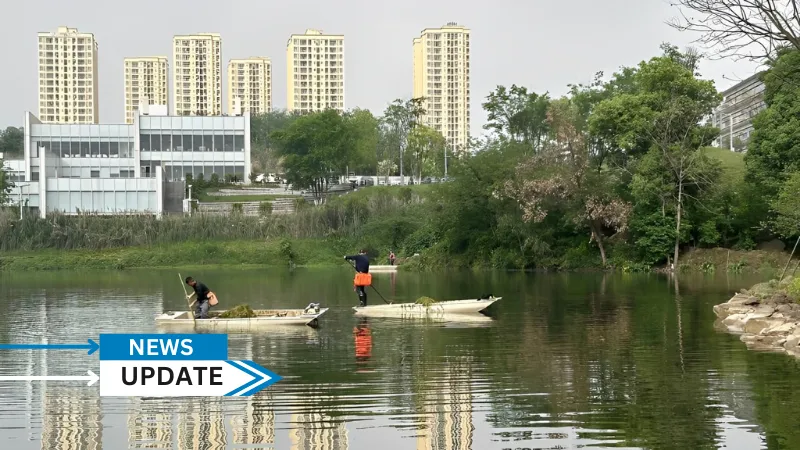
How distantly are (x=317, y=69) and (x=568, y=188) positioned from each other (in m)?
132

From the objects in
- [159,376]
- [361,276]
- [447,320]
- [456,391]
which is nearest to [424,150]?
[361,276]

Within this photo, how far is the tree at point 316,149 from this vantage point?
88.1 m

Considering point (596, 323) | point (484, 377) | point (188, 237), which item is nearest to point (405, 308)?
point (596, 323)

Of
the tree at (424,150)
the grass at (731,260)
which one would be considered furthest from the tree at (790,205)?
the tree at (424,150)

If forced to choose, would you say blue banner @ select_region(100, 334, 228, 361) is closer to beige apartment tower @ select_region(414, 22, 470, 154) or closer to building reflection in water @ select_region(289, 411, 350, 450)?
building reflection in water @ select_region(289, 411, 350, 450)

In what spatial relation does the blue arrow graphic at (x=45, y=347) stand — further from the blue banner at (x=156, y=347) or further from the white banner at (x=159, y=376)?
the blue banner at (x=156, y=347)

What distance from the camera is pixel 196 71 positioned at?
7283 inches

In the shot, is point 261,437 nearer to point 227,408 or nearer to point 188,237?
point 227,408

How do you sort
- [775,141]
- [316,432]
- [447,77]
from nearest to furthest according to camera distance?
[316,432] < [775,141] < [447,77]

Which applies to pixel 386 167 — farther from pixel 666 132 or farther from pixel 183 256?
pixel 666 132

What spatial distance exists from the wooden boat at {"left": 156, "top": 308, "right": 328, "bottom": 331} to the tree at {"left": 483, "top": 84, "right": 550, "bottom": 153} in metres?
57.2

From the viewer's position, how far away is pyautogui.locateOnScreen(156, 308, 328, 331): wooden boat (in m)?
26.8

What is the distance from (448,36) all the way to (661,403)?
16507cm

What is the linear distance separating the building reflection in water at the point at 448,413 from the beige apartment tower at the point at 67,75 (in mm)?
177753
